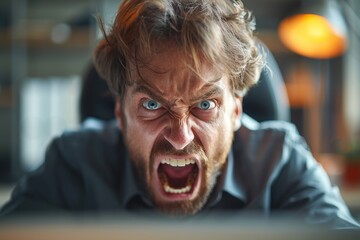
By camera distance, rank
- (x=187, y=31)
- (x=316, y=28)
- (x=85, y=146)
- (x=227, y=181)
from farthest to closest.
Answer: (x=316, y=28)
(x=85, y=146)
(x=227, y=181)
(x=187, y=31)

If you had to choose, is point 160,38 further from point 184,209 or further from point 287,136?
point 287,136

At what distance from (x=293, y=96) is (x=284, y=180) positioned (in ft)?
4.51

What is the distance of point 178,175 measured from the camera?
0.58 meters

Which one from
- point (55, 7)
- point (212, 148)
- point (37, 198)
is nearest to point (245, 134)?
point (212, 148)

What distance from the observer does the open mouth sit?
1.82 ft

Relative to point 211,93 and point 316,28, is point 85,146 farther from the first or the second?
point 316,28

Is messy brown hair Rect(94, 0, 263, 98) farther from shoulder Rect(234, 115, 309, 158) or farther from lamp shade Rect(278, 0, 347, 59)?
→ lamp shade Rect(278, 0, 347, 59)

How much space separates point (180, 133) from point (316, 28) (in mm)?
732

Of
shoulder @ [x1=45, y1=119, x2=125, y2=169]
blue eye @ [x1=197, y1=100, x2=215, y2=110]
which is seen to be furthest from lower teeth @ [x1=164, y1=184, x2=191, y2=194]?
shoulder @ [x1=45, y1=119, x2=125, y2=169]

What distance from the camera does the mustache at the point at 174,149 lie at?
54 cm

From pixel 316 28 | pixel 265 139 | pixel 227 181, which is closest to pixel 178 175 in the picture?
pixel 227 181

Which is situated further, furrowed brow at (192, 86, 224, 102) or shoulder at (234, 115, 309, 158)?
shoulder at (234, 115, 309, 158)

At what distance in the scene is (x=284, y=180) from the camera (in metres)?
0.73

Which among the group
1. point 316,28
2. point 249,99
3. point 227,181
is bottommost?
point 227,181
